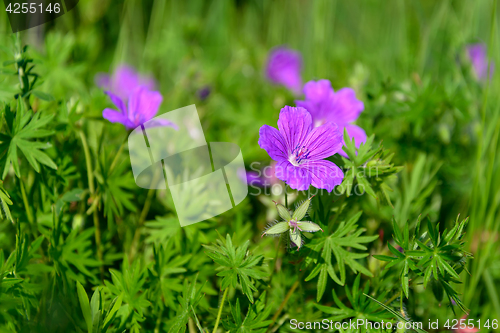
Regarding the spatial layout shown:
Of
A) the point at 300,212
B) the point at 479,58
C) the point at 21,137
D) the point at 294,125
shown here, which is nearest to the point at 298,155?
the point at 294,125

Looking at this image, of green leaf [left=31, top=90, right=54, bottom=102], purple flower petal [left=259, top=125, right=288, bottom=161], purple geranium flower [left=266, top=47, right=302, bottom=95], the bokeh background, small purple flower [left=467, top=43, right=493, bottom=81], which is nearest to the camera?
purple flower petal [left=259, top=125, right=288, bottom=161]

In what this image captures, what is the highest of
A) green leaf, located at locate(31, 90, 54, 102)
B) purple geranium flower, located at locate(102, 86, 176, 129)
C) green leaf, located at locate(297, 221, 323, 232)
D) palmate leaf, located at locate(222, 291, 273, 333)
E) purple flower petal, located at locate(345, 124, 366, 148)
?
green leaf, located at locate(31, 90, 54, 102)

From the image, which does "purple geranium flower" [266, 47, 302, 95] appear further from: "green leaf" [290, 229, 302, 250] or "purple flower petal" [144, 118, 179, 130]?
"green leaf" [290, 229, 302, 250]

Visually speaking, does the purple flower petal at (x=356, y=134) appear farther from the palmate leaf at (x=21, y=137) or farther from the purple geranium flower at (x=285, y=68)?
the purple geranium flower at (x=285, y=68)

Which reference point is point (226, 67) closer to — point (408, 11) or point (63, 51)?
point (63, 51)

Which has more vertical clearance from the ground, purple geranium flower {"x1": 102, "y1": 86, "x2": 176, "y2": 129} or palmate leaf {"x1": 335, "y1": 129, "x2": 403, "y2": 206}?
purple geranium flower {"x1": 102, "y1": 86, "x2": 176, "y2": 129}

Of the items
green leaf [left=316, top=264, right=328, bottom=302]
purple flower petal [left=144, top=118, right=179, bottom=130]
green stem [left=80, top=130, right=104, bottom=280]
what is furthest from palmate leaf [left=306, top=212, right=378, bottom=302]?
green stem [left=80, top=130, right=104, bottom=280]

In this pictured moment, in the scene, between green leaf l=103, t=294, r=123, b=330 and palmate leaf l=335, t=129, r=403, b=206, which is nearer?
green leaf l=103, t=294, r=123, b=330
